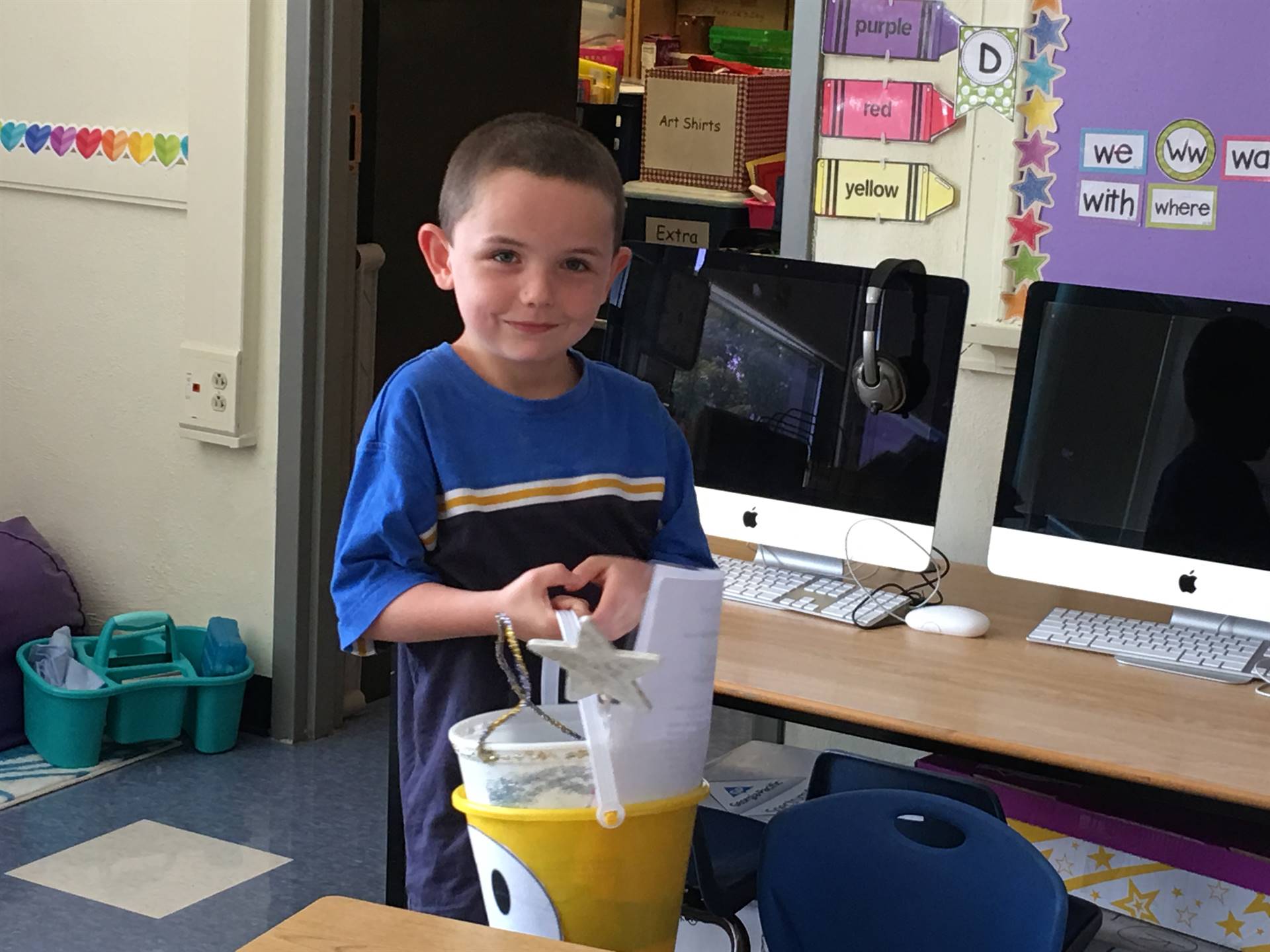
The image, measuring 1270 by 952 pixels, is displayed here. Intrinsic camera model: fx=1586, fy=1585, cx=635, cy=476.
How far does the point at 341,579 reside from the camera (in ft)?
4.62

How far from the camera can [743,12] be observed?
19.2 ft

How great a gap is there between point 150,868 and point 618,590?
1896 mm

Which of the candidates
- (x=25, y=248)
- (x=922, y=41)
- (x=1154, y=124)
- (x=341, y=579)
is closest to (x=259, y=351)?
(x=25, y=248)

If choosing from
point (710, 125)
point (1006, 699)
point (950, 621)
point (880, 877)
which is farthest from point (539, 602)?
point (710, 125)

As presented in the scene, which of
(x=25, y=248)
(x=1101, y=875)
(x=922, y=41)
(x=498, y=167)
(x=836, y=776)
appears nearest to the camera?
(x=498, y=167)

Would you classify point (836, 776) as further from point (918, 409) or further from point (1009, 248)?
point (1009, 248)

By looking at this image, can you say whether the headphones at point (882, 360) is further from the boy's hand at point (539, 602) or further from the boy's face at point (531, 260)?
the boy's hand at point (539, 602)

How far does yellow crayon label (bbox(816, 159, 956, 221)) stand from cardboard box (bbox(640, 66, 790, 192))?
1.48 m

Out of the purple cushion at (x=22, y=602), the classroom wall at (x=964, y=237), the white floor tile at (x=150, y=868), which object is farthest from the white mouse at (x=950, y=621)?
the purple cushion at (x=22, y=602)

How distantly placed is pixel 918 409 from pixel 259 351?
1.66 m

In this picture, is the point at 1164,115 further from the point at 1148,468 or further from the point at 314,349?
the point at 314,349

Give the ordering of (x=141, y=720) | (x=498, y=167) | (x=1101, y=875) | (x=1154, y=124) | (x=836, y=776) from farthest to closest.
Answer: (x=141, y=720)
(x=1154, y=124)
(x=1101, y=875)
(x=836, y=776)
(x=498, y=167)

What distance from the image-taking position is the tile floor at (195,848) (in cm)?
262

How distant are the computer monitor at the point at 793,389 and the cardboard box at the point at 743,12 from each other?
363 centimetres
